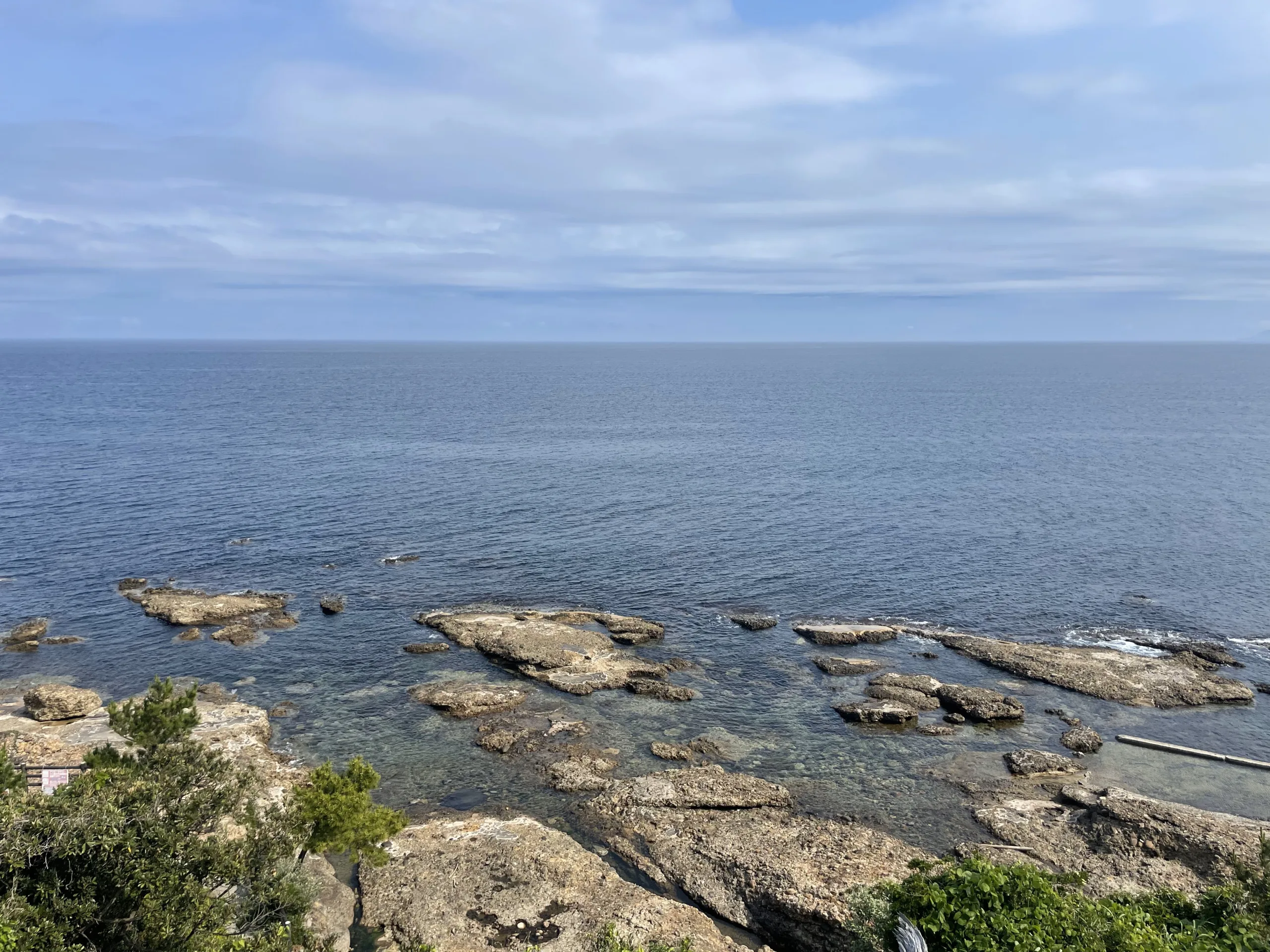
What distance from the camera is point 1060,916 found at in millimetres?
27516

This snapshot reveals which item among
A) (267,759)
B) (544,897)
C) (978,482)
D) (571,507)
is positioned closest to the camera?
(544,897)

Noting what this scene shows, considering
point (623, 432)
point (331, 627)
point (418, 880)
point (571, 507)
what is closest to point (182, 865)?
point (418, 880)

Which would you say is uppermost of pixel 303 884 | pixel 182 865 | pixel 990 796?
pixel 182 865

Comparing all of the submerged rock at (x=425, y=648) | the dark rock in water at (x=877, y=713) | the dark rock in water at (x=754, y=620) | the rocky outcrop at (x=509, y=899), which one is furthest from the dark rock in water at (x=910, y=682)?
the submerged rock at (x=425, y=648)

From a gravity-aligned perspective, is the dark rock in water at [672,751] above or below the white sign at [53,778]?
below

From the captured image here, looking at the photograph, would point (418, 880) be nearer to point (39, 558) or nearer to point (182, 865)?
point (182, 865)

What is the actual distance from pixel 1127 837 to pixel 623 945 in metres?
27.7

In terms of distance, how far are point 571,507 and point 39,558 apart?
59.0 m

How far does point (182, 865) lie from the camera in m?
26.3

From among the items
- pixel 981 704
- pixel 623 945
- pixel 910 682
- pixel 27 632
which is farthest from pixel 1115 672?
pixel 27 632

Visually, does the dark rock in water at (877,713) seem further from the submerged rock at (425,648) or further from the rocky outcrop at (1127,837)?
the submerged rock at (425,648)

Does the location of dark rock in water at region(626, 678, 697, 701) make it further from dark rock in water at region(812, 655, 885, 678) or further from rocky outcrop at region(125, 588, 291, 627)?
rocky outcrop at region(125, 588, 291, 627)

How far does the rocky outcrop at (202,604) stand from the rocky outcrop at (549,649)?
15384mm

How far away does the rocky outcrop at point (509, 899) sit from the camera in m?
35.3
